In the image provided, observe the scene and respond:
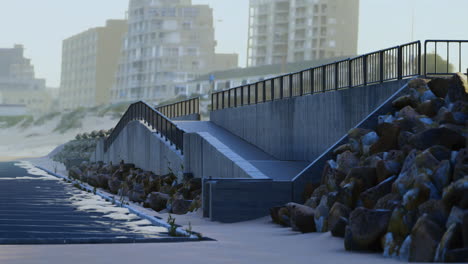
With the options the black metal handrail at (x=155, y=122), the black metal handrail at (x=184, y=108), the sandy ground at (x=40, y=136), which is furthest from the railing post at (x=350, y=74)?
the sandy ground at (x=40, y=136)

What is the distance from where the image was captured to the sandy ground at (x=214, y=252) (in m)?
12.7

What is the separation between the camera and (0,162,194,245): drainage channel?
15.4 meters

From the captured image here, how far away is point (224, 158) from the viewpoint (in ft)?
91.0

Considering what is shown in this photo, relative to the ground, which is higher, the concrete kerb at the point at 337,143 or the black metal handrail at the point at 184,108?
the black metal handrail at the point at 184,108

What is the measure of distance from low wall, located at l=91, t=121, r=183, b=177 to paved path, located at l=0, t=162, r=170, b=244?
542cm

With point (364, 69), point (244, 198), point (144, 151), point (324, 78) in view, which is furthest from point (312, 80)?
point (144, 151)

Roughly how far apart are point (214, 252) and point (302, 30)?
158058 millimetres

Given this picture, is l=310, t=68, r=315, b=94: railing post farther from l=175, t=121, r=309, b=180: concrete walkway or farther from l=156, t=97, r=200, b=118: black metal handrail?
l=156, t=97, r=200, b=118: black metal handrail

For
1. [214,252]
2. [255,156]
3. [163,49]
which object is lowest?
[214,252]

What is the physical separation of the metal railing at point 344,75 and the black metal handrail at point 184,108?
1113 cm

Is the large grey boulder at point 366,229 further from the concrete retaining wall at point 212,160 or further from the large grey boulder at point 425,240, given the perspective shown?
the concrete retaining wall at point 212,160

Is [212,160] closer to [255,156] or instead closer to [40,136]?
[255,156]

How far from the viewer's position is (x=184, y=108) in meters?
54.6

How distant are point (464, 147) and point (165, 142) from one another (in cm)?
2136
